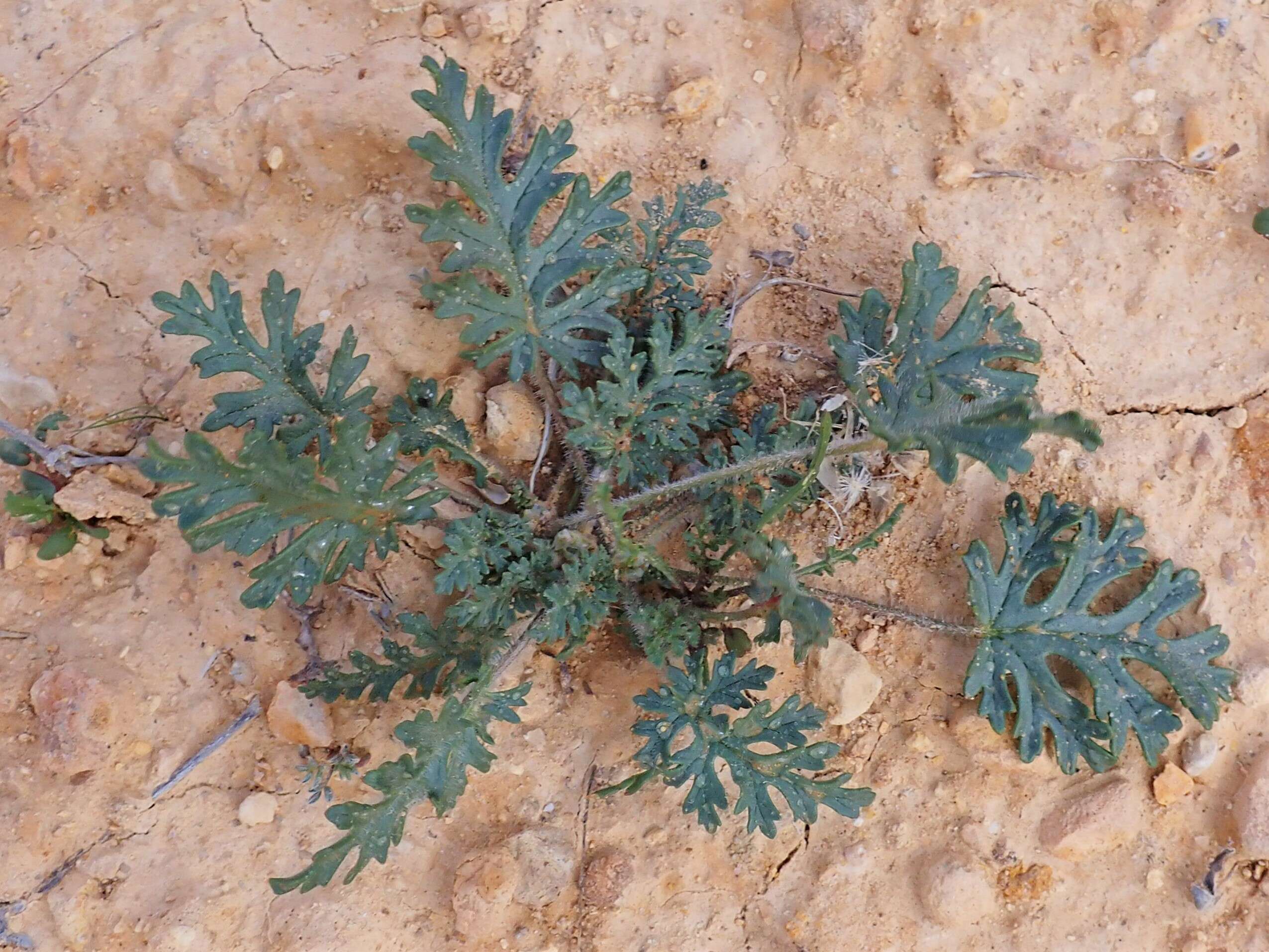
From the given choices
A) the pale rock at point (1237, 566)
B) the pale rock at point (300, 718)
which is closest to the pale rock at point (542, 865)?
the pale rock at point (300, 718)

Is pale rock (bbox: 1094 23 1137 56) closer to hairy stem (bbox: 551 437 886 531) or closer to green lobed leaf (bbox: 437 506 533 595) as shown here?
hairy stem (bbox: 551 437 886 531)

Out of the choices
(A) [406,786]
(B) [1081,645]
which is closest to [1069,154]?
(B) [1081,645]

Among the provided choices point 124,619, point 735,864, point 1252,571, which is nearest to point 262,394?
point 124,619

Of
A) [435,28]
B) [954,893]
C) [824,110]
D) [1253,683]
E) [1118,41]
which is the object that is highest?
[435,28]

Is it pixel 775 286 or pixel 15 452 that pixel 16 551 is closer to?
pixel 15 452

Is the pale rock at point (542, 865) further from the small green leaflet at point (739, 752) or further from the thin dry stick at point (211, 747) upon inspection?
the thin dry stick at point (211, 747)

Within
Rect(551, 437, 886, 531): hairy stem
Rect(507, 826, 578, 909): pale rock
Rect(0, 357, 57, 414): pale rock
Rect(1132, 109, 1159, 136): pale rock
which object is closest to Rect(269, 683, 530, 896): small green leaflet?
Rect(507, 826, 578, 909): pale rock

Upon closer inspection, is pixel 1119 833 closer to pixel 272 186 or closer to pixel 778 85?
pixel 778 85
